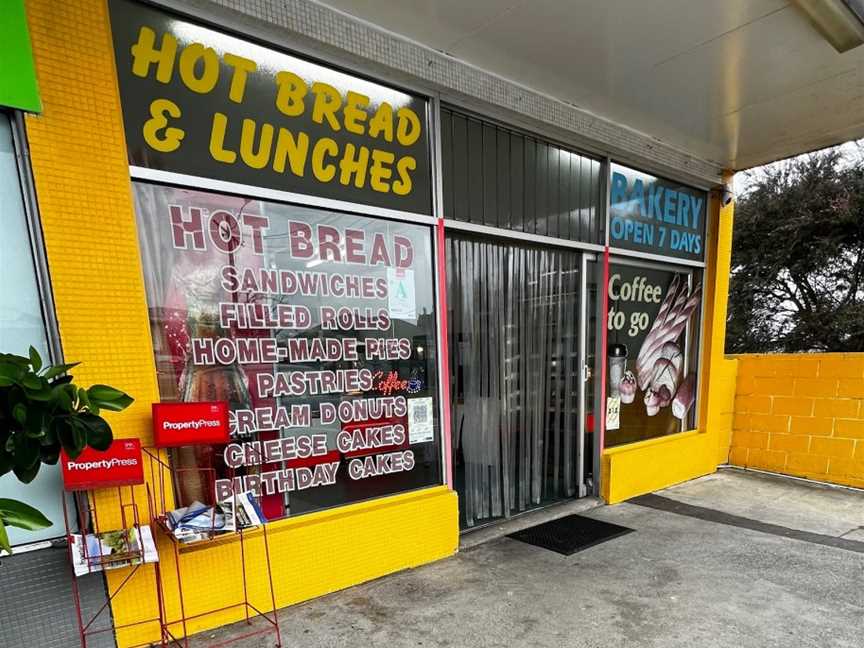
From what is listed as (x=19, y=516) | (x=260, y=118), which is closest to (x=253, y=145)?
(x=260, y=118)

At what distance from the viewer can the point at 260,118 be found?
2.59 m

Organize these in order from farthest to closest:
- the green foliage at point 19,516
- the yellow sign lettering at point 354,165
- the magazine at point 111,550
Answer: the yellow sign lettering at point 354,165
the magazine at point 111,550
the green foliage at point 19,516

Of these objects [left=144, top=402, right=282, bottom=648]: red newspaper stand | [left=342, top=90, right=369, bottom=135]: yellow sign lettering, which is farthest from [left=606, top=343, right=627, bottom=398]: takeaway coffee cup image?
[left=144, top=402, right=282, bottom=648]: red newspaper stand

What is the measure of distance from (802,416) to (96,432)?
6.34 meters

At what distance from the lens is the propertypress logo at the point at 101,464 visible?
1.93 metres

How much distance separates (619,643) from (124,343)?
2864 millimetres

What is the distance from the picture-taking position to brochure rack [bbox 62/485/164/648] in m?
1.87

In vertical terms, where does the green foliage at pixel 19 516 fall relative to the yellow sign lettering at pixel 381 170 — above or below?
below

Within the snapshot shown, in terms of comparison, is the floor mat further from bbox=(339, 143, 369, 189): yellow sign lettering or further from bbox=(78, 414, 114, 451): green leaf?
bbox=(78, 414, 114, 451): green leaf

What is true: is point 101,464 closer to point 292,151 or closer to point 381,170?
point 292,151

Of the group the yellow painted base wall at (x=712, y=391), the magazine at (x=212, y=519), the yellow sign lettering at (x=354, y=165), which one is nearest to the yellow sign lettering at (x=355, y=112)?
the yellow sign lettering at (x=354, y=165)

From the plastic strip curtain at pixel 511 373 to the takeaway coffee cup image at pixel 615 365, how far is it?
44 cm

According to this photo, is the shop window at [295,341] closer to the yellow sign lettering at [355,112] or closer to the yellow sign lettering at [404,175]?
the yellow sign lettering at [404,175]

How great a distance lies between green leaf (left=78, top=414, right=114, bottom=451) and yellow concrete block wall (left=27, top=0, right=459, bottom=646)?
114cm
